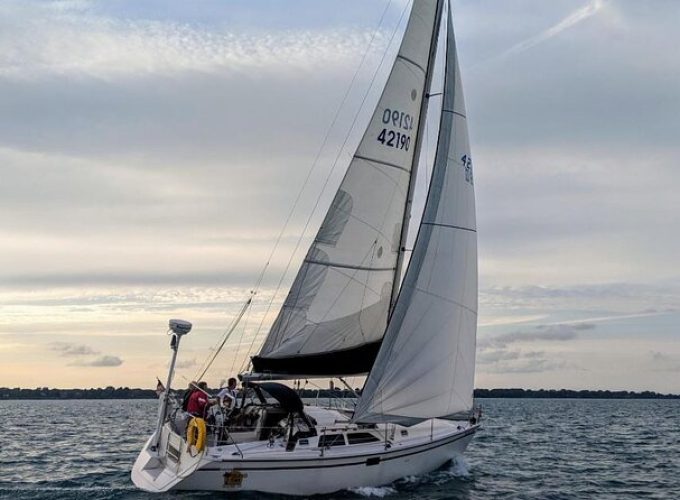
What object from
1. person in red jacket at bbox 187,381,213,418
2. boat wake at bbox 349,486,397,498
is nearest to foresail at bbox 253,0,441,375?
person in red jacket at bbox 187,381,213,418

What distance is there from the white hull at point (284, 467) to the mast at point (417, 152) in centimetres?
416

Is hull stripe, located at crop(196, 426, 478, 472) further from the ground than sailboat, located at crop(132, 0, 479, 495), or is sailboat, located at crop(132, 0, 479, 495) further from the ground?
sailboat, located at crop(132, 0, 479, 495)

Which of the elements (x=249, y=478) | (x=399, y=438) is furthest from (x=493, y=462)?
(x=249, y=478)

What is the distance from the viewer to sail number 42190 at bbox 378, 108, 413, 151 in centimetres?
2002

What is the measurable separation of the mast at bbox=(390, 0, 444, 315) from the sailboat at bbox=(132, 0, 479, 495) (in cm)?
4

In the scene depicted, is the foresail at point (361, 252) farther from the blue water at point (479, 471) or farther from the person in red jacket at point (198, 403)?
the blue water at point (479, 471)

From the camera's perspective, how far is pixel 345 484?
16.1 metres

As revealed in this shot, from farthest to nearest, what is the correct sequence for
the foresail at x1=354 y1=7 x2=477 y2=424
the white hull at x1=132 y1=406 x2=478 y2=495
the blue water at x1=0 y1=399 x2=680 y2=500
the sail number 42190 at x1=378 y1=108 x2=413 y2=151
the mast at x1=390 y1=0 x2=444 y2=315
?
the mast at x1=390 y1=0 x2=444 y2=315
the sail number 42190 at x1=378 y1=108 x2=413 y2=151
the foresail at x1=354 y1=7 x2=477 y2=424
the blue water at x1=0 y1=399 x2=680 y2=500
the white hull at x1=132 y1=406 x2=478 y2=495

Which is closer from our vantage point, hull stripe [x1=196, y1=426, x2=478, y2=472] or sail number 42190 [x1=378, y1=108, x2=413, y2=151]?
hull stripe [x1=196, y1=426, x2=478, y2=472]

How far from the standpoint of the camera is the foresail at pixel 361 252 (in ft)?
61.3

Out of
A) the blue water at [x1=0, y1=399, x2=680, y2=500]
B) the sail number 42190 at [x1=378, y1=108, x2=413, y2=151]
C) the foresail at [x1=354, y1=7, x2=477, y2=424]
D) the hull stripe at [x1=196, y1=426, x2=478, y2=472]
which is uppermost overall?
the sail number 42190 at [x1=378, y1=108, x2=413, y2=151]

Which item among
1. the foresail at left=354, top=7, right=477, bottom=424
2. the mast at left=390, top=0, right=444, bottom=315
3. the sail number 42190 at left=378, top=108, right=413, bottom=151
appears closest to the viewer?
the foresail at left=354, top=7, right=477, bottom=424

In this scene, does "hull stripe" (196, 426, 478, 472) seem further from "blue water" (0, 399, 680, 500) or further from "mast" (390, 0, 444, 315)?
"mast" (390, 0, 444, 315)

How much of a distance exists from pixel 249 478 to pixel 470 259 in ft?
27.2
